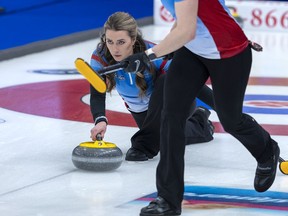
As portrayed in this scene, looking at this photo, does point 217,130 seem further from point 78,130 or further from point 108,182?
point 108,182

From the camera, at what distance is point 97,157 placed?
4707 mm

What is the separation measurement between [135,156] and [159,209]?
1.16 meters

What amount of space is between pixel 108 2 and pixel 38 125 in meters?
6.65

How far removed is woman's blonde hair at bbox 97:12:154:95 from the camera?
4766 millimetres

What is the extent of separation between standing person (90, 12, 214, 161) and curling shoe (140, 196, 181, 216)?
0.96 meters

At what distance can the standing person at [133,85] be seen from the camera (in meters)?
4.79

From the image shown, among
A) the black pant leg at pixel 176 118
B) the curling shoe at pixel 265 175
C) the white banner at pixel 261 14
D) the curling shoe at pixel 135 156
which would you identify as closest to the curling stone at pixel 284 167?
the curling shoe at pixel 265 175

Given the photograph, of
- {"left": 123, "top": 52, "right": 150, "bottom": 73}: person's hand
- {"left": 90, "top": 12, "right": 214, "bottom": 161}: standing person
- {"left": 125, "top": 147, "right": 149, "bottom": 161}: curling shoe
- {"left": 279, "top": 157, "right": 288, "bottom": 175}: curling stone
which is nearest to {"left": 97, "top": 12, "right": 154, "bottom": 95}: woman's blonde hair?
{"left": 90, "top": 12, "right": 214, "bottom": 161}: standing person

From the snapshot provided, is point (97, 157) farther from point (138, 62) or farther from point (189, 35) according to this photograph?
point (189, 35)

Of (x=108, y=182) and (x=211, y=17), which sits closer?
(x=211, y=17)

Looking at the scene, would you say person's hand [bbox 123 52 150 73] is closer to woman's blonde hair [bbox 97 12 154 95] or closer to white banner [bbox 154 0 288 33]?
woman's blonde hair [bbox 97 12 154 95]

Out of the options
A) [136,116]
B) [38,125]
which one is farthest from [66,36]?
[136,116]

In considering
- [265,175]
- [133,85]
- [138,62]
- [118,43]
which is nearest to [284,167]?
[265,175]

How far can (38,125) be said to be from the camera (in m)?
6.04
